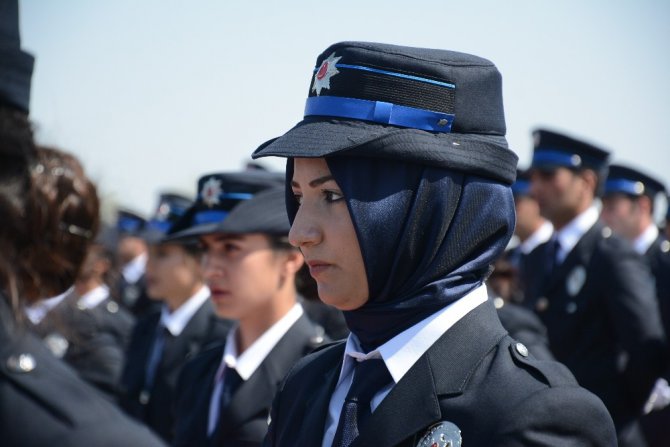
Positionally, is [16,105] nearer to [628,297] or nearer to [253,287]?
[253,287]

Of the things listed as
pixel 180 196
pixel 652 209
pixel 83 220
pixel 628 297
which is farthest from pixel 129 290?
pixel 83 220

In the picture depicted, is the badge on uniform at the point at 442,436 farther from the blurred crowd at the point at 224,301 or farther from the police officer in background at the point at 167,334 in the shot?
the police officer in background at the point at 167,334

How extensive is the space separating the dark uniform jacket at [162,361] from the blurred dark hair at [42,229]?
3.42 m

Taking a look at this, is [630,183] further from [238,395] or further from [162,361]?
[238,395]

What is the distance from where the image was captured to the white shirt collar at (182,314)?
730 cm

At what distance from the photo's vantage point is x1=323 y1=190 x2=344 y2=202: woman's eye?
268 cm

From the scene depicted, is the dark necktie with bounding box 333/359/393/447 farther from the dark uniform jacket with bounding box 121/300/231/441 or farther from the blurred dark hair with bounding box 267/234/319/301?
the dark uniform jacket with bounding box 121/300/231/441

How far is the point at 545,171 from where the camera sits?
312 inches

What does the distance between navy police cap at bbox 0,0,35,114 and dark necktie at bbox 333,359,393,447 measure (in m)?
1.06

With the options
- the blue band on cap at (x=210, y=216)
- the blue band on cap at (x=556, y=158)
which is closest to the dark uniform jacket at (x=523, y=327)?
the blue band on cap at (x=210, y=216)

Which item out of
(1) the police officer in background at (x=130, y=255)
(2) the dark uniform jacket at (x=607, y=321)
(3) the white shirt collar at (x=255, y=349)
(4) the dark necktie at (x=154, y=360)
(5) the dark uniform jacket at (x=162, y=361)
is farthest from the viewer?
(1) the police officer in background at (x=130, y=255)

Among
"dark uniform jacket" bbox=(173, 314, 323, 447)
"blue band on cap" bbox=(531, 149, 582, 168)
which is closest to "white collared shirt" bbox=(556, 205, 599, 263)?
"blue band on cap" bbox=(531, 149, 582, 168)

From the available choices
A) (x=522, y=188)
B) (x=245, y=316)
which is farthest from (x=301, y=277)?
(x=522, y=188)

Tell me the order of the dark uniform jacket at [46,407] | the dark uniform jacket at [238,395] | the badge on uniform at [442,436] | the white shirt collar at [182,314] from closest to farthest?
1. the dark uniform jacket at [46,407]
2. the badge on uniform at [442,436]
3. the dark uniform jacket at [238,395]
4. the white shirt collar at [182,314]
